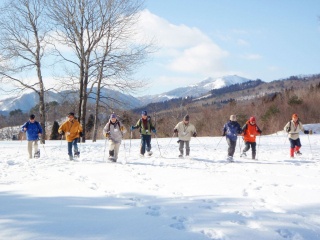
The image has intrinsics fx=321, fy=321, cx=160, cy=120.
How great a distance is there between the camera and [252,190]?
6879mm

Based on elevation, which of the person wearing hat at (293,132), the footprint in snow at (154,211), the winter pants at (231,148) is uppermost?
the person wearing hat at (293,132)

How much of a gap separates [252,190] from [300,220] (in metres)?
2.13

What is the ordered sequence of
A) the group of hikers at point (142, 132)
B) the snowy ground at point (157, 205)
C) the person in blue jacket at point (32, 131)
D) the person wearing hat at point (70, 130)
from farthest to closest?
the person in blue jacket at point (32, 131) → the person wearing hat at point (70, 130) → the group of hikers at point (142, 132) → the snowy ground at point (157, 205)

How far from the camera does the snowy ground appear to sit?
412 cm

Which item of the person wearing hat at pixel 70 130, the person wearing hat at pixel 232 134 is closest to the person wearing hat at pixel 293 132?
the person wearing hat at pixel 232 134

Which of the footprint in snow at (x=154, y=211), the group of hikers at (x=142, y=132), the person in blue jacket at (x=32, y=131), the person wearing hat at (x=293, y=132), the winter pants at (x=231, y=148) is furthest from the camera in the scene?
the person wearing hat at (x=293, y=132)

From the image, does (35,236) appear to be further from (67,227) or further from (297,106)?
(297,106)

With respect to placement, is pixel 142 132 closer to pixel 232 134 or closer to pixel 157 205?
pixel 232 134

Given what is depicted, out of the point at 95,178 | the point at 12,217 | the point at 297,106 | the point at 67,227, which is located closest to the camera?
the point at 67,227

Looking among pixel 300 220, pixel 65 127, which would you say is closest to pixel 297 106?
pixel 65 127

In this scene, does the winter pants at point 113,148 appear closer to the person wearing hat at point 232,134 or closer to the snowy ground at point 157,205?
the snowy ground at point 157,205

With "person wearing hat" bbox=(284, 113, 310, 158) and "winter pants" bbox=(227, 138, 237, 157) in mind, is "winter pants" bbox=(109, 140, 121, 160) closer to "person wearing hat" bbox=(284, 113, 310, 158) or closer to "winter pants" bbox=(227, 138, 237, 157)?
"winter pants" bbox=(227, 138, 237, 157)

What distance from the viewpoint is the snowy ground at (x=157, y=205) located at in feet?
13.5

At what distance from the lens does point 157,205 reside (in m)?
5.46
